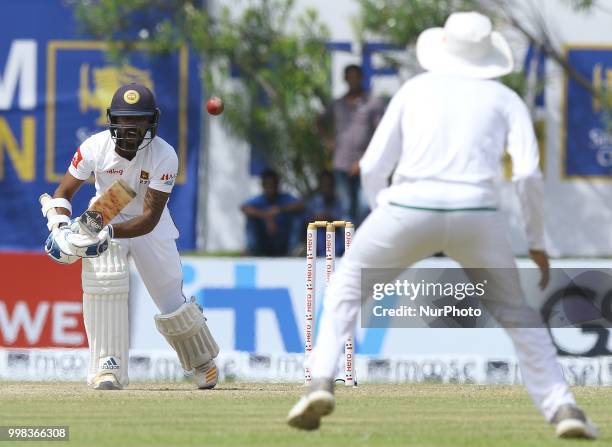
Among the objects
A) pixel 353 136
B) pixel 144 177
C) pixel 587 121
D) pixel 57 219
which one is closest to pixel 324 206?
pixel 353 136

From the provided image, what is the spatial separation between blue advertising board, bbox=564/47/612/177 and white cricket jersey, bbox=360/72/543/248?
8.57 metres

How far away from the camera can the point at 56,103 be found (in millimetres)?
14844

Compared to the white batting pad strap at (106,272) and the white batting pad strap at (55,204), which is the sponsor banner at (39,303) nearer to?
the white batting pad strap at (106,272)

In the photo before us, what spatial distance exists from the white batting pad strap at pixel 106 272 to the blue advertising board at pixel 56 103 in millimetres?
6128

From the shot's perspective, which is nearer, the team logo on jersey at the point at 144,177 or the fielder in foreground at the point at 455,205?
the fielder in foreground at the point at 455,205

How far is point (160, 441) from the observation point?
618 cm

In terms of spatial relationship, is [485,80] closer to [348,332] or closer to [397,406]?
[348,332]

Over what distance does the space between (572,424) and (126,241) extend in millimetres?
3159

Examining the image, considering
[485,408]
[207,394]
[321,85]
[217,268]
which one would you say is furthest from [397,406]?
[321,85]

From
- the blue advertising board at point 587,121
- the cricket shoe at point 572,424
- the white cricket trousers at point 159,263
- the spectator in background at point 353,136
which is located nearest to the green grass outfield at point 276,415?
the cricket shoe at point 572,424

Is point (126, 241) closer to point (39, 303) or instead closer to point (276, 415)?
point (276, 415)

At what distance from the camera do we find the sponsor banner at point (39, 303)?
10805mm

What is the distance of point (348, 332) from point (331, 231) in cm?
251

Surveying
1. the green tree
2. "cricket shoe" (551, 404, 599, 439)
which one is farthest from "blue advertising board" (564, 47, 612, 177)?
"cricket shoe" (551, 404, 599, 439)
